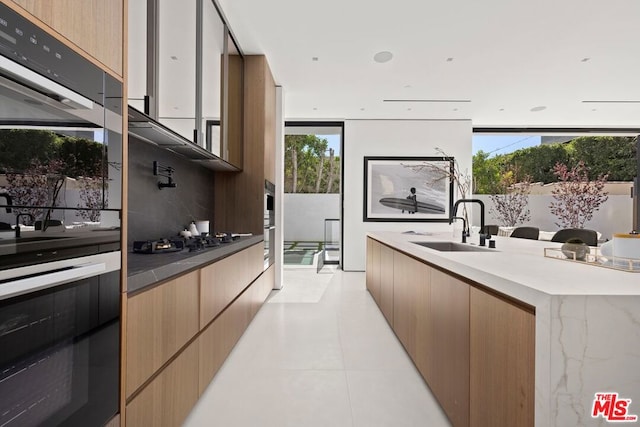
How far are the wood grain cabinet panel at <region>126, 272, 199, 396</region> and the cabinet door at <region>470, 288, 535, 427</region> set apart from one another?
4.20 ft

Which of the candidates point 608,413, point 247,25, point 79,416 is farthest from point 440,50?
point 79,416

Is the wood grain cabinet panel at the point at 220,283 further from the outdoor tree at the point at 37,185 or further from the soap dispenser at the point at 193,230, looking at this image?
the outdoor tree at the point at 37,185

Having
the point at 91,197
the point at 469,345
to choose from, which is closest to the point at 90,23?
the point at 91,197

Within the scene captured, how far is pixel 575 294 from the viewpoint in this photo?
0.77m

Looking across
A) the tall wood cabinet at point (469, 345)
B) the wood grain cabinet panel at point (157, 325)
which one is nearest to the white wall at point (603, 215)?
the tall wood cabinet at point (469, 345)

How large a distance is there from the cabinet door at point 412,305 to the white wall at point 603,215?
23.0ft

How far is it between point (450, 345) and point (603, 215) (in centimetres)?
1022

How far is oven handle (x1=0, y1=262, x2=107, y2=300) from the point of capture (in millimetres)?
659

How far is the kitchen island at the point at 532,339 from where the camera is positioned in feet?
2.49

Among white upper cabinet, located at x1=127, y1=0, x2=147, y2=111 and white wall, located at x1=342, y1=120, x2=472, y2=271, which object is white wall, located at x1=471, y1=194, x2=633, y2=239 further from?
white upper cabinet, located at x1=127, y1=0, x2=147, y2=111

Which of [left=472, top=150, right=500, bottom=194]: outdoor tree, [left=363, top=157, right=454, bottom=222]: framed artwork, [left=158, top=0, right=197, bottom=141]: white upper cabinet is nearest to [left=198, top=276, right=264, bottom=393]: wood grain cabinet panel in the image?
[left=158, top=0, right=197, bottom=141]: white upper cabinet

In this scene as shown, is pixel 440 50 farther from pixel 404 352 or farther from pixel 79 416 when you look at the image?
pixel 79 416

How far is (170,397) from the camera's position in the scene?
4.48 ft

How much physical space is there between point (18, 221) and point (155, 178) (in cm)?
170
